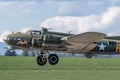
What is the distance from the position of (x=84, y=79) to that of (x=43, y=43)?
7103 mm

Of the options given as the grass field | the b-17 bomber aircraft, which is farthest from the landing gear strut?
the grass field

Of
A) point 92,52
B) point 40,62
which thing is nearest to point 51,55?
point 40,62

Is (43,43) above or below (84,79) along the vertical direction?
above

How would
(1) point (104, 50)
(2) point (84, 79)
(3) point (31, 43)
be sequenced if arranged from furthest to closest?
(1) point (104, 50) < (3) point (31, 43) < (2) point (84, 79)

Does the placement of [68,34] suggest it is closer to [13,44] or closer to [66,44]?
[66,44]

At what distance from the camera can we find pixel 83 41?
46.5 meters

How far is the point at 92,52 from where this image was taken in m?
49.5

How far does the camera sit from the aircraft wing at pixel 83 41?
44.4 m

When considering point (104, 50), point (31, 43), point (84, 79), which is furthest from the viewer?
point (104, 50)

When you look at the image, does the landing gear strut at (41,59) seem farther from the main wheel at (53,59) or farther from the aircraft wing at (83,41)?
the aircraft wing at (83,41)

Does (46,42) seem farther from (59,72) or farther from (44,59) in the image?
(59,72)

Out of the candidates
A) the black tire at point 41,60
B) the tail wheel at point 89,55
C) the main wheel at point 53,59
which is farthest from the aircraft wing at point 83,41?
the black tire at point 41,60

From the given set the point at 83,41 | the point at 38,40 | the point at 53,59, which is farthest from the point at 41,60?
the point at 83,41

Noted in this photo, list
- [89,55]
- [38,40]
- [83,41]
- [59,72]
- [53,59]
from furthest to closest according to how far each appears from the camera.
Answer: [59,72], [89,55], [53,59], [38,40], [83,41]
